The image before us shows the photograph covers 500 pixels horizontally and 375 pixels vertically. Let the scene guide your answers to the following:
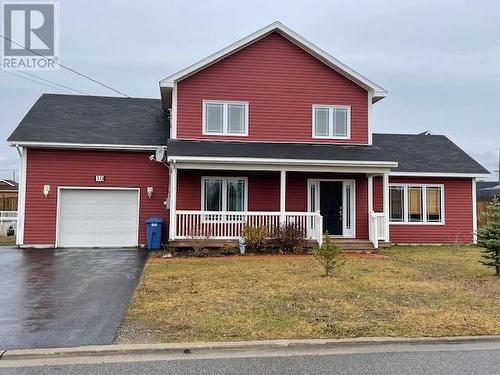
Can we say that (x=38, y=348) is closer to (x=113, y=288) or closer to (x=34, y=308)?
(x=34, y=308)

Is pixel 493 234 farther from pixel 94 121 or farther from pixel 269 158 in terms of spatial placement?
pixel 94 121

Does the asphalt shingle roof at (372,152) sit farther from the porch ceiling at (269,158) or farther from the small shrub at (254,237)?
the small shrub at (254,237)

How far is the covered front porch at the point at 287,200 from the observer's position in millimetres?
14930

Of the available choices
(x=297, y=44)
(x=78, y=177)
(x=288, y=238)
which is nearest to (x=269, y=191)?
(x=288, y=238)

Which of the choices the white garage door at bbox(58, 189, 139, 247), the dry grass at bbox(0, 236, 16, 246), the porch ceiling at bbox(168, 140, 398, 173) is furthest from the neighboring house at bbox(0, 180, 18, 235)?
the porch ceiling at bbox(168, 140, 398, 173)

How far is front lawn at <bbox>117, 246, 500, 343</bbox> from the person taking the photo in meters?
6.12

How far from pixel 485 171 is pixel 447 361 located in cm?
1512

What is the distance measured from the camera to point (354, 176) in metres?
16.9

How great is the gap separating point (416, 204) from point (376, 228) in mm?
3664

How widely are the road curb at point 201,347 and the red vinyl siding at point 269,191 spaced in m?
10.9

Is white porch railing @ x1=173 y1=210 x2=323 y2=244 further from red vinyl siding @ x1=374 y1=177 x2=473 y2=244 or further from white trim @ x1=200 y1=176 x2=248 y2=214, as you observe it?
red vinyl siding @ x1=374 y1=177 x2=473 y2=244

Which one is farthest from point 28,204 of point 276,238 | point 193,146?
point 276,238

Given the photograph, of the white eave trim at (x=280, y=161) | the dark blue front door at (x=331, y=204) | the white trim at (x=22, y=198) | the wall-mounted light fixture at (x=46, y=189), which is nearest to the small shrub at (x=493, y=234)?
the white eave trim at (x=280, y=161)

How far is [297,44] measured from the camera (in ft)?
55.4
